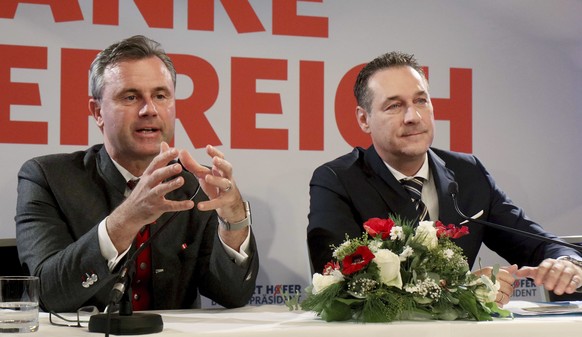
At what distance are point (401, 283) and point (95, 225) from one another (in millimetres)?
1204

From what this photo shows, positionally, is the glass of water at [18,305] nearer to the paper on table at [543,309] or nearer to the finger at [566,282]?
the paper on table at [543,309]

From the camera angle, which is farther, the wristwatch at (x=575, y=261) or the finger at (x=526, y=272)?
the wristwatch at (x=575, y=261)

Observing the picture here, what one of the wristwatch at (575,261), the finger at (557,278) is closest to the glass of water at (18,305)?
the finger at (557,278)

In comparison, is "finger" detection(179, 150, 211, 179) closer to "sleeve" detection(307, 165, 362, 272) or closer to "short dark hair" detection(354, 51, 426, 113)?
"sleeve" detection(307, 165, 362, 272)

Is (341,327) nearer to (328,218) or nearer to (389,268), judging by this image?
(389,268)

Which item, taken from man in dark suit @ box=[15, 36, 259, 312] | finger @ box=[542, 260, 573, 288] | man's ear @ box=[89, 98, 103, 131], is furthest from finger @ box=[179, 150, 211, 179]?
finger @ box=[542, 260, 573, 288]

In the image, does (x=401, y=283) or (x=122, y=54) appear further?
(x=122, y=54)

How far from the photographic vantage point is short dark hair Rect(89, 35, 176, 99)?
3.05m

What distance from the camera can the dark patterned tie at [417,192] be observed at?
3.29 meters

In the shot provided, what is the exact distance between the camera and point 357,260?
2.17 meters

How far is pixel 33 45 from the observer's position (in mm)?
3828

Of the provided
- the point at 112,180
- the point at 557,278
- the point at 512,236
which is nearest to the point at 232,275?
the point at 112,180

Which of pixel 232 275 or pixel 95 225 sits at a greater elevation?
pixel 95 225

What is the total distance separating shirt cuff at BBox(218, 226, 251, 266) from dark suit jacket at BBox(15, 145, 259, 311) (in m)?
0.02
